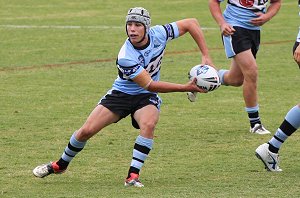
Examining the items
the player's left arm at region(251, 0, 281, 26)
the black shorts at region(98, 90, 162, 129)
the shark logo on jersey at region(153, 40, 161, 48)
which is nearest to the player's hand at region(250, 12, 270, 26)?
the player's left arm at region(251, 0, 281, 26)

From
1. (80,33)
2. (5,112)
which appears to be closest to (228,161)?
(5,112)

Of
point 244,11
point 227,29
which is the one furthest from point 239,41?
point 244,11

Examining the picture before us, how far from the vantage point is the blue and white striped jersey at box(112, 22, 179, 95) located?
9.33 metres

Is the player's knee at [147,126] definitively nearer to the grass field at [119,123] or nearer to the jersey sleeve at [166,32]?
the grass field at [119,123]

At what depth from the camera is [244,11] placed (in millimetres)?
12320

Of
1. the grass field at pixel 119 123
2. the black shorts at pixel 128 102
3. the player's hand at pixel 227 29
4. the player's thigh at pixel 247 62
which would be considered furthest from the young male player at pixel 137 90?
the player's thigh at pixel 247 62

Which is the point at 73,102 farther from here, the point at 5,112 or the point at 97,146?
the point at 97,146

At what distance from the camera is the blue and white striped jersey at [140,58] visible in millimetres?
9328

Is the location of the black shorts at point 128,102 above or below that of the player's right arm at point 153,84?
below

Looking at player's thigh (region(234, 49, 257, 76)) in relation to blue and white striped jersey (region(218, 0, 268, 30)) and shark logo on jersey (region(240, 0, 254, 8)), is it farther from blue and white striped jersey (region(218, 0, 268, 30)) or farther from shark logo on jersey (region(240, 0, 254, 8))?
shark logo on jersey (region(240, 0, 254, 8))

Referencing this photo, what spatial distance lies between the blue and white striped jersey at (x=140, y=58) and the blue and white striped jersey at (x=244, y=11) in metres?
2.64

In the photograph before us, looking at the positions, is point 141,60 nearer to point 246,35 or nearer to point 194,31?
point 194,31

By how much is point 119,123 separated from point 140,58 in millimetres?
3777

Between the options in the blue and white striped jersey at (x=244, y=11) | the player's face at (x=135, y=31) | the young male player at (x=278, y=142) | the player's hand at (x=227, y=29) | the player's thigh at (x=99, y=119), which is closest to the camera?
the player's face at (x=135, y=31)
